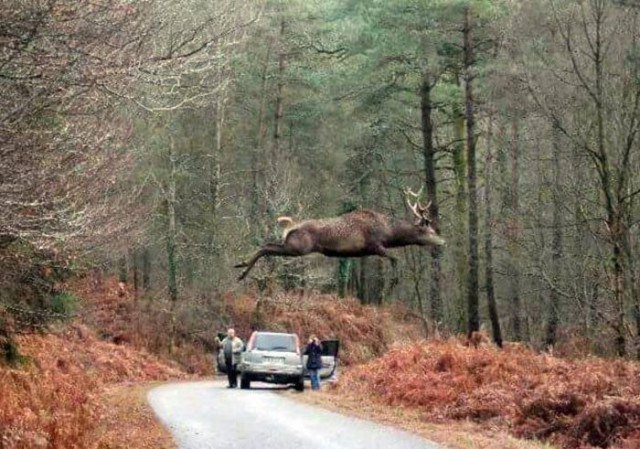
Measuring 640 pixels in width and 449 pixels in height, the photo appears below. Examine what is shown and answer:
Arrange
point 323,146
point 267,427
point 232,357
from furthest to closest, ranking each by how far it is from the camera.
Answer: point 323,146 < point 232,357 < point 267,427

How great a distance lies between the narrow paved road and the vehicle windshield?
5.65 metres

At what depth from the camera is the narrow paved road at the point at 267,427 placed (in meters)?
13.3

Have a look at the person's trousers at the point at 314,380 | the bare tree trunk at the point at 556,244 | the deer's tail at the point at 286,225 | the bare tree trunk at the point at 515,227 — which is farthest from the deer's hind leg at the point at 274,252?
the bare tree trunk at the point at 515,227

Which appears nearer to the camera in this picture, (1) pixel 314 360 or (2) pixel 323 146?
(1) pixel 314 360

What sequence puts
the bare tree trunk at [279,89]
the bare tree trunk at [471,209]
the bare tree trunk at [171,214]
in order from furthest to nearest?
the bare tree trunk at [279,89]
the bare tree trunk at [171,214]
the bare tree trunk at [471,209]

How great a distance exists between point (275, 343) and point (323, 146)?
2146 cm

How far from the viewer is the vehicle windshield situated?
90.9ft

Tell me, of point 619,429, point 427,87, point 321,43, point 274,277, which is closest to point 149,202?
point 274,277

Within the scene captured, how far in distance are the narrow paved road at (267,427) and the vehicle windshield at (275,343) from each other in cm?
565

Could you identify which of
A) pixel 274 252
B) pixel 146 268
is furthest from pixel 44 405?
pixel 146 268

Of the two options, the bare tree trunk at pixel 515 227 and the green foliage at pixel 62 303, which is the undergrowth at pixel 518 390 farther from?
the bare tree trunk at pixel 515 227

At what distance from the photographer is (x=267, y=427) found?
15.4 metres

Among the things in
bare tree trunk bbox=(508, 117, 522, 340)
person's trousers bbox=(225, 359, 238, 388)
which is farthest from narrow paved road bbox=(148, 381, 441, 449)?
bare tree trunk bbox=(508, 117, 522, 340)

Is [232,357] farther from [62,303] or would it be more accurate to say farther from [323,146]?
[323,146]
